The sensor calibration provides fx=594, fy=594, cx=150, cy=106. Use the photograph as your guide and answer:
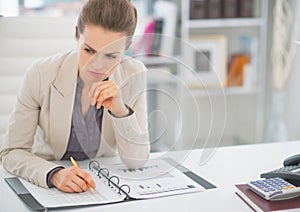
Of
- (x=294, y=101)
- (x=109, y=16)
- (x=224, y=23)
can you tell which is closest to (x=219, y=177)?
(x=109, y=16)

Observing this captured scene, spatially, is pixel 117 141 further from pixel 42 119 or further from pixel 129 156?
pixel 42 119

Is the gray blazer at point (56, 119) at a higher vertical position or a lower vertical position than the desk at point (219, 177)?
higher

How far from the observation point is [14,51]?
1922 mm

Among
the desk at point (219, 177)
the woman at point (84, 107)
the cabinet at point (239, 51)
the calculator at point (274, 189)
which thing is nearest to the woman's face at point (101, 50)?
the woman at point (84, 107)

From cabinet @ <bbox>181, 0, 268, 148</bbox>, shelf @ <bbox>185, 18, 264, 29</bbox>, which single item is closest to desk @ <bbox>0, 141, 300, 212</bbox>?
cabinet @ <bbox>181, 0, 268, 148</bbox>

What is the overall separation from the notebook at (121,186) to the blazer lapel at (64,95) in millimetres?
128

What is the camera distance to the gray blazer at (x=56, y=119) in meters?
1.41

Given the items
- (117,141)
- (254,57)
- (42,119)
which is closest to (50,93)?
(42,119)

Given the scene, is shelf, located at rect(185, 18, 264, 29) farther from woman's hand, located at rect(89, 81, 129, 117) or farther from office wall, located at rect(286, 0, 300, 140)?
woman's hand, located at rect(89, 81, 129, 117)

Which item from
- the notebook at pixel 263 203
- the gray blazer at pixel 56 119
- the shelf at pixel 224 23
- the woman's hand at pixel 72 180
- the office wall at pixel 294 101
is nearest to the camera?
the notebook at pixel 263 203

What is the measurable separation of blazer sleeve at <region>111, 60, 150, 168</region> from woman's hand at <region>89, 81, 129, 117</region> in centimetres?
2

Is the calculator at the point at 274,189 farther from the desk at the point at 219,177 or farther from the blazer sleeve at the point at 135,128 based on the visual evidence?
the blazer sleeve at the point at 135,128

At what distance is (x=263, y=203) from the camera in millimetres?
1208

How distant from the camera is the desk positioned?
1243 mm
